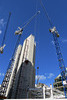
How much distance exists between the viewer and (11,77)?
6675 cm

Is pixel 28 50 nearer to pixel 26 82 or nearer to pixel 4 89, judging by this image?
pixel 26 82

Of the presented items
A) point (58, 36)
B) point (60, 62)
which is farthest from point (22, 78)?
point (58, 36)

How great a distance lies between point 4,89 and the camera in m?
62.2

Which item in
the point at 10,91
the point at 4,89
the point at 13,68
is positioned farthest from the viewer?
the point at 13,68

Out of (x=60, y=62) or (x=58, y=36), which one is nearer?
(x=60, y=62)

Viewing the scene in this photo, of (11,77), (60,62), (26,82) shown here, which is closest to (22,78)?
(26,82)

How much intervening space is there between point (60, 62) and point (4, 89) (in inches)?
1826

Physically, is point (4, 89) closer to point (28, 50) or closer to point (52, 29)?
point (28, 50)

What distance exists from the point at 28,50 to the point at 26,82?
25.8 m

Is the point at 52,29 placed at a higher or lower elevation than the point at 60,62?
higher

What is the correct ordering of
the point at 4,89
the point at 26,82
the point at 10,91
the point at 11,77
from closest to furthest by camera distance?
the point at 26,82 < the point at 10,91 < the point at 4,89 < the point at 11,77

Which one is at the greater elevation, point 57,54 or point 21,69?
point 57,54

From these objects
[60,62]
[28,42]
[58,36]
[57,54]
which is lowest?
[60,62]

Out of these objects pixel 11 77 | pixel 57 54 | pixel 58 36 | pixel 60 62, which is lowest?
pixel 11 77
